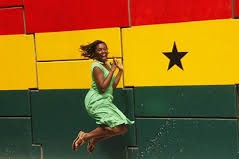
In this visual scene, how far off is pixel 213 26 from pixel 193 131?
4.13ft

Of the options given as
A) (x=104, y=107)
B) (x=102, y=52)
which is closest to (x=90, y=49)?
(x=102, y=52)

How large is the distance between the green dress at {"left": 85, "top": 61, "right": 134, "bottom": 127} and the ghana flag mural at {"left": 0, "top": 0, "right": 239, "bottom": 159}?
0.42 meters

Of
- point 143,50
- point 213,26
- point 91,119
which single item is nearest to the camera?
point 213,26

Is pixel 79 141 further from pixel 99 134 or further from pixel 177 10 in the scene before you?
pixel 177 10

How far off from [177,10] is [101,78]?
3.91 ft

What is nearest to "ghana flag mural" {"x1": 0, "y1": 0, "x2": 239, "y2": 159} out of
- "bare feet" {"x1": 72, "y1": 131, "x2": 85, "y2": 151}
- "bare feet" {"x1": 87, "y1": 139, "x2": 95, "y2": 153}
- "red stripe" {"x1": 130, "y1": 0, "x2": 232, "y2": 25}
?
"red stripe" {"x1": 130, "y1": 0, "x2": 232, "y2": 25}

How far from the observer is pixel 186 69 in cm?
661

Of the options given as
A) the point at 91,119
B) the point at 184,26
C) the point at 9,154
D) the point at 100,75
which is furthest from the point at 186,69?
the point at 9,154

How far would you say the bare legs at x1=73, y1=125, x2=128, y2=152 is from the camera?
6.59 m

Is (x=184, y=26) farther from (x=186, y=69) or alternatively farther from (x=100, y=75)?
(x=100, y=75)

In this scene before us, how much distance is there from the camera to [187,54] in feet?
21.6

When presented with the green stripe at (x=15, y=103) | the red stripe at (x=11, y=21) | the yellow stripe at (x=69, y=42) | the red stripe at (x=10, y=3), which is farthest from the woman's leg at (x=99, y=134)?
the red stripe at (x=10, y=3)

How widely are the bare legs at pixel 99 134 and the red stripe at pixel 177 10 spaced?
1319mm

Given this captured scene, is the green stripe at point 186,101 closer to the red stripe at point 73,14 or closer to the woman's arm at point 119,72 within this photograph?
the woman's arm at point 119,72
